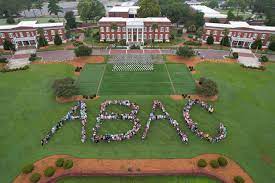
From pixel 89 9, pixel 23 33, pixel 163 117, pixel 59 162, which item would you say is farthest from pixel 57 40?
pixel 59 162

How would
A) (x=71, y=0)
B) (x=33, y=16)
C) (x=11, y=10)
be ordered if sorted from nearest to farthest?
(x=11, y=10) < (x=33, y=16) < (x=71, y=0)

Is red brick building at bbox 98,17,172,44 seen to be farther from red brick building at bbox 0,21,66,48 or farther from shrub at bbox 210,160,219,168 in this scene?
shrub at bbox 210,160,219,168

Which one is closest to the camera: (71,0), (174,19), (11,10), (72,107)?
(72,107)

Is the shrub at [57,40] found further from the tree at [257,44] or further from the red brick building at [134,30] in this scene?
the tree at [257,44]

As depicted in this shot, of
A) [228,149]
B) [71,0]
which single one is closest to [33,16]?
[71,0]

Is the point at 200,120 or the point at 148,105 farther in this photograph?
the point at 148,105

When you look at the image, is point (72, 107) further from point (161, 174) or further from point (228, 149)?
point (228, 149)

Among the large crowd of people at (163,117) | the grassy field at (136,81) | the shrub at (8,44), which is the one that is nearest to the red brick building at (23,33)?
the shrub at (8,44)
